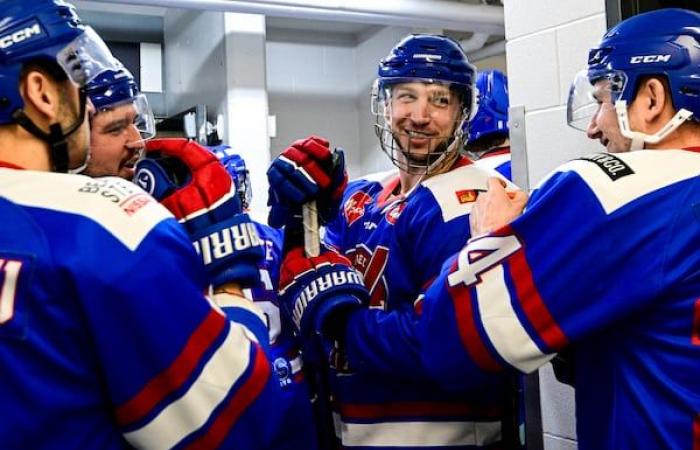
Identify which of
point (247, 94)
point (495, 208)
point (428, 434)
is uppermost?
point (247, 94)

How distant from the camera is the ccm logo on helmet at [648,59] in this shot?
128 centimetres

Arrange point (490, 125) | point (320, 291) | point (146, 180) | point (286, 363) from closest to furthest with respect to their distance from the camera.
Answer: point (146, 180) → point (320, 291) → point (286, 363) → point (490, 125)

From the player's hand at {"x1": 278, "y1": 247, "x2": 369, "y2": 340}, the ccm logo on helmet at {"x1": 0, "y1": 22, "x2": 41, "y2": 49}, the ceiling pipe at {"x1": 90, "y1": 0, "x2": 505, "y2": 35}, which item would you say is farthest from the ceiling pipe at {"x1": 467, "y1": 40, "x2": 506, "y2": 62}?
the ccm logo on helmet at {"x1": 0, "y1": 22, "x2": 41, "y2": 49}

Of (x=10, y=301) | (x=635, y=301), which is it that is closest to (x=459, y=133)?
(x=635, y=301)

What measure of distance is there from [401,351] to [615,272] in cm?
49

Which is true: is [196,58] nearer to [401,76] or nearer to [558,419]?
[401,76]

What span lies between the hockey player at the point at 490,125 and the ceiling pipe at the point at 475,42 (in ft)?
6.58

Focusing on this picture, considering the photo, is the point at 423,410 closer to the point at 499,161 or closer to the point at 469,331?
the point at 469,331

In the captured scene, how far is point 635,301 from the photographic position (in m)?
1.16

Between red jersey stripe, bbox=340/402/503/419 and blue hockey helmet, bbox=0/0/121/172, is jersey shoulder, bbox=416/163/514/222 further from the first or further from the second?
blue hockey helmet, bbox=0/0/121/172

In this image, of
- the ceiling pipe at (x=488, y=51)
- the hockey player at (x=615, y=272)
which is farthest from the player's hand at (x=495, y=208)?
the ceiling pipe at (x=488, y=51)

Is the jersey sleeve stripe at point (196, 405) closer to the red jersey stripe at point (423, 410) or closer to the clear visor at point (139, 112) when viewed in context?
the red jersey stripe at point (423, 410)

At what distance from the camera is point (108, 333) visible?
913 mm

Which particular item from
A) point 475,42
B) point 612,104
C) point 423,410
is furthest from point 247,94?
point 612,104
